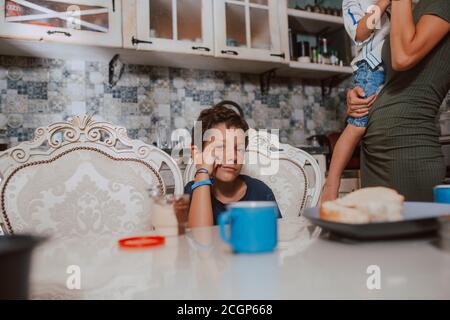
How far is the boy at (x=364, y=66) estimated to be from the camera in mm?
1140

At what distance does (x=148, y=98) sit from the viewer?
236 centimetres

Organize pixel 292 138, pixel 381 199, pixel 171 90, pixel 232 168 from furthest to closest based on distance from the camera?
pixel 292 138, pixel 171 90, pixel 232 168, pixel 381 199

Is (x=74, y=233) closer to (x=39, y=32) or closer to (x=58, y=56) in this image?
(x=39, y=32)

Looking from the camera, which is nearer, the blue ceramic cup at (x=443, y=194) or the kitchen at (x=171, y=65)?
the blue ceramic cup at (x=443, y=194)

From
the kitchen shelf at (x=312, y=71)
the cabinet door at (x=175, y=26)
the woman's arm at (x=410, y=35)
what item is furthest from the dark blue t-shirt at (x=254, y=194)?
the kitchen shelf at (x=312, y=71)

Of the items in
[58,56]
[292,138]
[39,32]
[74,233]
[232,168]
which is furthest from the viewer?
[292,138]

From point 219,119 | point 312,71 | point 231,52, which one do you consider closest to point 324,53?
point 312,71

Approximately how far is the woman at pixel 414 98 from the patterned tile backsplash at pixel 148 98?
1567mm

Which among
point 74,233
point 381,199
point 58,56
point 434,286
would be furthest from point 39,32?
point 434,286

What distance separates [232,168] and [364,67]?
0.53 m

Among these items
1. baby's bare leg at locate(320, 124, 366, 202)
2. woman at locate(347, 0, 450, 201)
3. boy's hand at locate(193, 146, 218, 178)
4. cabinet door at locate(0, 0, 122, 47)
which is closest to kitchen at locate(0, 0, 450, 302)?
cabinet door at locate(0, 0, 122, 47)

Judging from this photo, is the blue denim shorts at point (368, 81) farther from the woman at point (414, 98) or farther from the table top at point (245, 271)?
the table top at point (245, 271)

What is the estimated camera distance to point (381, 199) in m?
0.56

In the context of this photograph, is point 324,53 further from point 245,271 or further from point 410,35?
point 245,271
